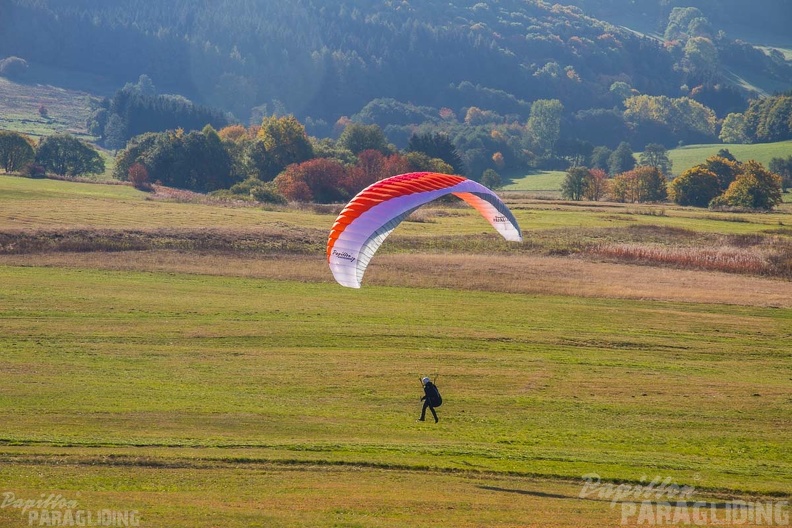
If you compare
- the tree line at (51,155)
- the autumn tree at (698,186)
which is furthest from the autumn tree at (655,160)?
the tree line at (51,155)

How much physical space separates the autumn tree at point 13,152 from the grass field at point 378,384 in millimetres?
56768

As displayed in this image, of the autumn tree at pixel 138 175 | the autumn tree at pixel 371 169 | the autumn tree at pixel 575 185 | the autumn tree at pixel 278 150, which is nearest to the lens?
the autumn tree at pixel 371 169

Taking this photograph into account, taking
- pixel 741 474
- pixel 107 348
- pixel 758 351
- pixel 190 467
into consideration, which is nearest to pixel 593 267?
pixel 758 351

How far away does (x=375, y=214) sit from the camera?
73.0 ft

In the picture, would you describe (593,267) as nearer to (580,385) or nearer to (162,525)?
(580,385)

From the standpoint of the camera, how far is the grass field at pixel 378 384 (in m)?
17.5

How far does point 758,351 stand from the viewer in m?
32.3

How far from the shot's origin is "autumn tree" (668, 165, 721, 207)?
109 meters

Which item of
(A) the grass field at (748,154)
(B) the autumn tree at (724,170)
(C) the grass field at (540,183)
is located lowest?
(C) the grass field at (540,183)

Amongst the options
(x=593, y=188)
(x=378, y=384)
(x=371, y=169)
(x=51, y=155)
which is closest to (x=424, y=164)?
(x=371, y=169)

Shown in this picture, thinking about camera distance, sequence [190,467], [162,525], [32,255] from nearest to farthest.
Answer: [162,525] → [190,467] → [32,255]

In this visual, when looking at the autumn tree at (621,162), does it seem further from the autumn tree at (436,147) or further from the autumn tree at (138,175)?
the autumn tree at (138,175)

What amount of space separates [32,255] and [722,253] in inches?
1455

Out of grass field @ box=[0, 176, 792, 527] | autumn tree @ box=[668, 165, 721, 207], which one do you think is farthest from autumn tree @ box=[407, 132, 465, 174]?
grass field @ box=[0, 176, 792, 527]
